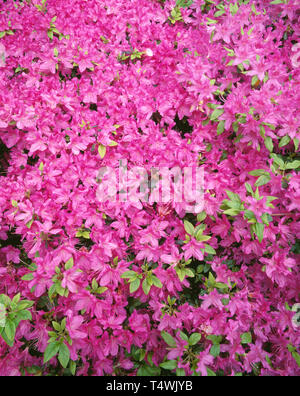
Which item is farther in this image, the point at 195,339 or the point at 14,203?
the point at 14,203

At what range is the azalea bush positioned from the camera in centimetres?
163

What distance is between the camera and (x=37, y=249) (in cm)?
170

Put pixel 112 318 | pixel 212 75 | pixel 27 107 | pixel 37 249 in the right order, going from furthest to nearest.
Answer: pixel 212 75
pixel 27 107
pixel 37 249
pixel 112 318

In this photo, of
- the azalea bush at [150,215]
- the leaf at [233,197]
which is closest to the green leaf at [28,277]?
the azalea bush at [150,215]

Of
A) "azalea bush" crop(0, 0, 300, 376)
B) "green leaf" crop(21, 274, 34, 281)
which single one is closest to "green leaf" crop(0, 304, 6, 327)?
"azalea bush" crop(0, 0, 300, 376)

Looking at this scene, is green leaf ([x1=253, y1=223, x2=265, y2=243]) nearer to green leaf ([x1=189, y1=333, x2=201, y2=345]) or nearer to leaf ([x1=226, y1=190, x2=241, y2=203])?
leaf ([x1=226, y1=190, x2=241, y2=203])

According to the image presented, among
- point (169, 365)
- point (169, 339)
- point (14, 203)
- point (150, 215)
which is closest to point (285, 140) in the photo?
point (150, 215)

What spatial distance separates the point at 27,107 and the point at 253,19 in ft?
5.90

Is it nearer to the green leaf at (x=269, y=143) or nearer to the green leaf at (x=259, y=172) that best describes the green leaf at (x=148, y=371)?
the green leaf at (x=259, y=172)

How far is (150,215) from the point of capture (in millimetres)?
1813

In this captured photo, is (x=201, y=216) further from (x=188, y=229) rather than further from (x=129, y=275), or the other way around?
(x=129, y=275)
